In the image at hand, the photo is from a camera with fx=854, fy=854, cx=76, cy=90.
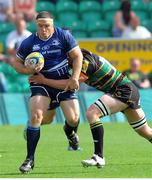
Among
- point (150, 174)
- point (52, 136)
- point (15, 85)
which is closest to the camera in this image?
point (150, 174)

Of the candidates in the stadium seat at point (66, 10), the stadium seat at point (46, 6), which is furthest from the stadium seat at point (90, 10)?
the stadium seat at point (46, 6)

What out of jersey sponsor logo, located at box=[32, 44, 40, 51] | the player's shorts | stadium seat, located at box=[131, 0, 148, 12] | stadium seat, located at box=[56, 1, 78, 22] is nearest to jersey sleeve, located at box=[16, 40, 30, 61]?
jersey sponsor logo, located at box=[32, 44, 40, 51]

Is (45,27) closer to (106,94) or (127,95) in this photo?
(106,94)

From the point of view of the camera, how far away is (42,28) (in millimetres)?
11039

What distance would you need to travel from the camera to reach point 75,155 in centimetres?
1323

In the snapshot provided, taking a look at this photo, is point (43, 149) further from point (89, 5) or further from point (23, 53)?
point (89, 5)

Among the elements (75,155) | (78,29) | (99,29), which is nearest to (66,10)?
(78,29)

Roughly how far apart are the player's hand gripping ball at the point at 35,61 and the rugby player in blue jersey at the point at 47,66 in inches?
1.6

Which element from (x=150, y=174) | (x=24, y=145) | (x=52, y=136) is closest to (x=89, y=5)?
(x=52, y=136)

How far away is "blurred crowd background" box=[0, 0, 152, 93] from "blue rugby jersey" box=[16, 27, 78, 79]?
9.73 m

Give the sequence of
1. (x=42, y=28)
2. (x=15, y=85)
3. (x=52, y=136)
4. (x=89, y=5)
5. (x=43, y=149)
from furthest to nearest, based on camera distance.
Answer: (x=89, y=5) → (x=15, y=85) → (x=52, y=136) → (x=43, y=149) → (x=42, y=28)

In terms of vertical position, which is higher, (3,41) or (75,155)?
(75,155)

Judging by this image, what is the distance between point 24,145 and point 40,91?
13.4 ft

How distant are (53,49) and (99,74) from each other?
2.28 ft
